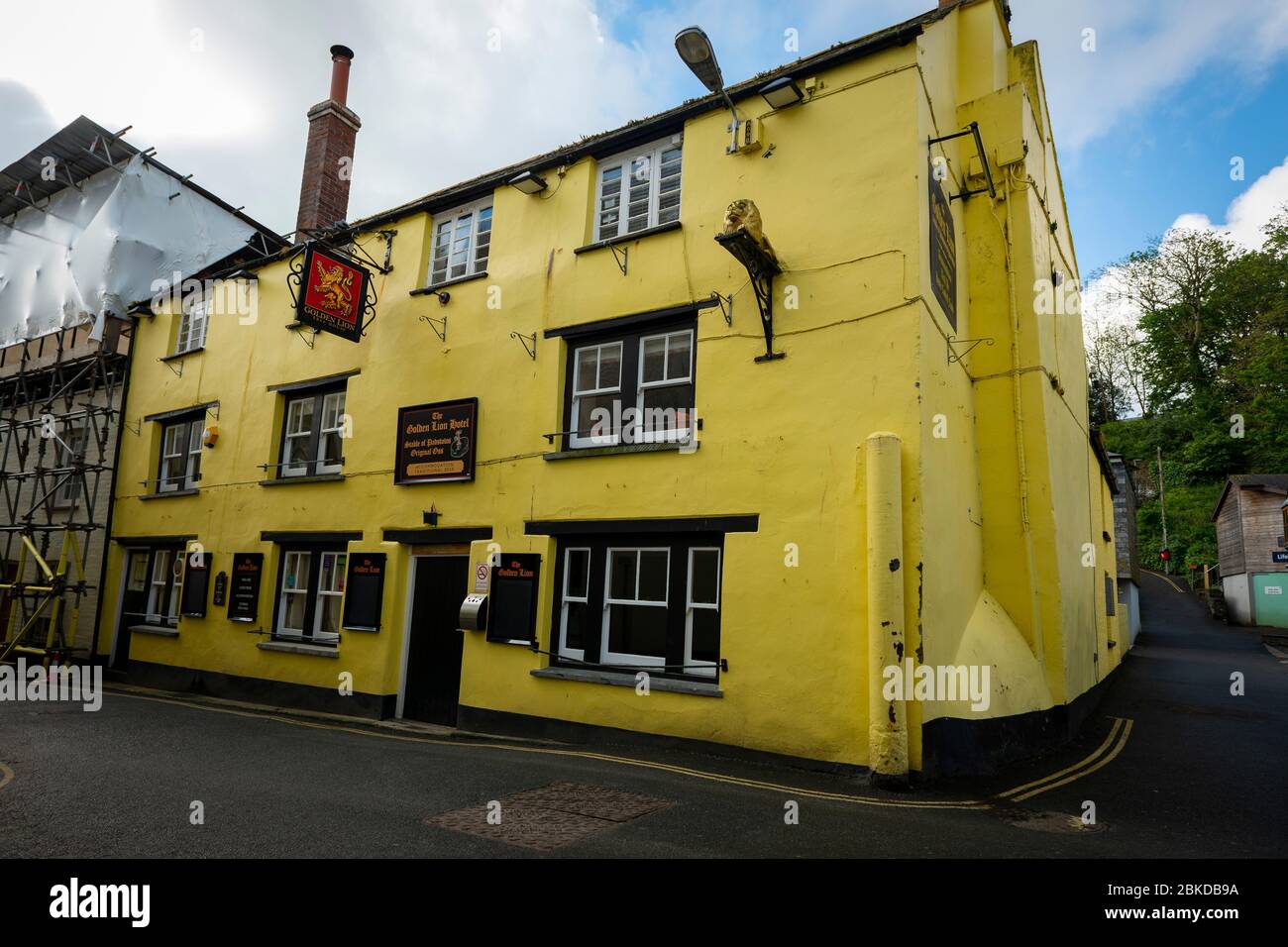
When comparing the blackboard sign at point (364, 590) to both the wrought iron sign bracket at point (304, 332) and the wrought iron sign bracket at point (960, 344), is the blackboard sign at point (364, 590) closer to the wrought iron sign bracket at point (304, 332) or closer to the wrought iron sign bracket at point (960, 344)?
the wrought iron sign bracket at point (304, 332)

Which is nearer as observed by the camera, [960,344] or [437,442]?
[960,344]

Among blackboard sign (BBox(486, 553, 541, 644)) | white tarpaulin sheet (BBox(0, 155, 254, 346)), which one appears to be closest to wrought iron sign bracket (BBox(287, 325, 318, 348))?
white tarpaulin sheet (BBox(0, 155, 254, 346))

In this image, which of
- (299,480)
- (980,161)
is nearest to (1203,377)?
(980,161)

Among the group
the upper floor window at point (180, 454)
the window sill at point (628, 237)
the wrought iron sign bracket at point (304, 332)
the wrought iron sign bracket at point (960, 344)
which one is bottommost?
the upper floor window at point (180, 454)

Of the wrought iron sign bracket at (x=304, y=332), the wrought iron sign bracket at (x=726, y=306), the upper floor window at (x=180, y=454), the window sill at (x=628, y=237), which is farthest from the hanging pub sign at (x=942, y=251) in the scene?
the upper floor window at (x=180, y=454)

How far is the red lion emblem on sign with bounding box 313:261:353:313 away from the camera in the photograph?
11797mm

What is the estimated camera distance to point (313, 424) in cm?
1366

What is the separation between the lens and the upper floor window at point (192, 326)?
639 inches

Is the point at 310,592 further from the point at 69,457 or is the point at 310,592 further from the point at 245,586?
the point at 69,457

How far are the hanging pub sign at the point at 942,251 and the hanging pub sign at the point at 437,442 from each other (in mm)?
6700

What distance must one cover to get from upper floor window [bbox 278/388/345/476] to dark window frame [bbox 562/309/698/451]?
4842 mm

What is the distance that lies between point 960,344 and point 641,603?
5.54 meters
